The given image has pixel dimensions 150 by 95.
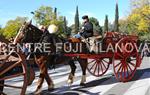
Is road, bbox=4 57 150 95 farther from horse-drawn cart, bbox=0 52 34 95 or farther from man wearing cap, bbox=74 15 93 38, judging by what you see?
horse-drawn cart, bbox=0 52 34 95

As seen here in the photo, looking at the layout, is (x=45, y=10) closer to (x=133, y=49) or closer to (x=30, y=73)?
(x=133, y=49)

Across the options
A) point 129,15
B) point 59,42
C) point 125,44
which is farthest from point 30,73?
point 129,15

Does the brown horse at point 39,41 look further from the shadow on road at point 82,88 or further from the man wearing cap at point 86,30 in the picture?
the man wearing cap at point 86,30

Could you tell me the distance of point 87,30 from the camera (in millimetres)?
13594

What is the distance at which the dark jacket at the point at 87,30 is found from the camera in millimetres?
13484

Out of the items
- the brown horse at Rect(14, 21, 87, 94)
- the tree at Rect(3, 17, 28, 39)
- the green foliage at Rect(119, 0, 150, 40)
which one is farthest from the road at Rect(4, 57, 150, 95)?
the green foliage at Rect(119, 0, 150, 40)

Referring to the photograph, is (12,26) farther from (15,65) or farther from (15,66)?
(15,65)

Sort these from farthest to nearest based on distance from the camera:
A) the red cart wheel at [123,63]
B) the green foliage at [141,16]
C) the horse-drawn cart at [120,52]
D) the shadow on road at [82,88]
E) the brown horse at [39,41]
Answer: the green foliage at [141,16]
the red cart wheel at [123,63]
the horse-drawn cart at [120,52]
the shadow on road at [82,88]
the brown horse at [39,41]

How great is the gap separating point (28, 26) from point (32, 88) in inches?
105

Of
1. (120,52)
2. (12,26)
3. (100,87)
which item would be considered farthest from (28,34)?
(12,26)

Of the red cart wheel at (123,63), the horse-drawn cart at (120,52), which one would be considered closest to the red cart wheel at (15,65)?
the horse-drawn cart at (120,52)

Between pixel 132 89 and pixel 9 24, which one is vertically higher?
pixel 9 24

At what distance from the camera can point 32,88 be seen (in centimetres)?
1296

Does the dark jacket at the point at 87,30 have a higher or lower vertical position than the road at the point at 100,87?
higher
